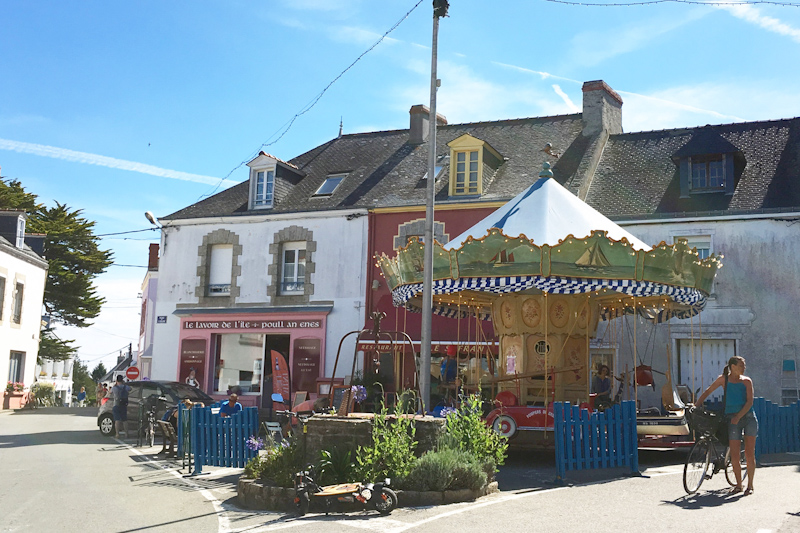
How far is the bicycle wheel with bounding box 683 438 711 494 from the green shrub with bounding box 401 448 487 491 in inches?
88.6

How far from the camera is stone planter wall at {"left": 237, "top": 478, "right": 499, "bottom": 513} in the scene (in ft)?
28.3

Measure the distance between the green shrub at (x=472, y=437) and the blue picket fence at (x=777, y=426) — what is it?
531cm

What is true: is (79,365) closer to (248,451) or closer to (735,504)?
(248,451)

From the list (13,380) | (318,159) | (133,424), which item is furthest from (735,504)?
(13,380)

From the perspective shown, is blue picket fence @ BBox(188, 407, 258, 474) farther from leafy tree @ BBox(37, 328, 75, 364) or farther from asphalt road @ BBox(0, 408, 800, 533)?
leafy tree @ BBox(37, 328, 75, 364)

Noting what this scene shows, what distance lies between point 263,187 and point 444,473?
17903 mm

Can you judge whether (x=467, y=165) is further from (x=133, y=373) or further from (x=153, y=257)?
(x=153, y=257)

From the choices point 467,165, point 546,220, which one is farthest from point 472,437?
point 467,165

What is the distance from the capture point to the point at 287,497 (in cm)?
866

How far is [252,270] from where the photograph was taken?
80.0 feet

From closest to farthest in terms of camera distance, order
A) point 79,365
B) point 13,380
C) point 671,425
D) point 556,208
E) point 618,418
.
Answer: point 618,418 → point 671,425 → point 556,208 → point 13,380 → point 79,365

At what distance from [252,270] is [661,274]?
1430 cm

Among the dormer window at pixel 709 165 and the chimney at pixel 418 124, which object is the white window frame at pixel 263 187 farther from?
the dormer window at pixel 709 165

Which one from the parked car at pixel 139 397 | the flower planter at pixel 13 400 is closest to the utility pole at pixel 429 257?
the parked car at pixel 139 397
